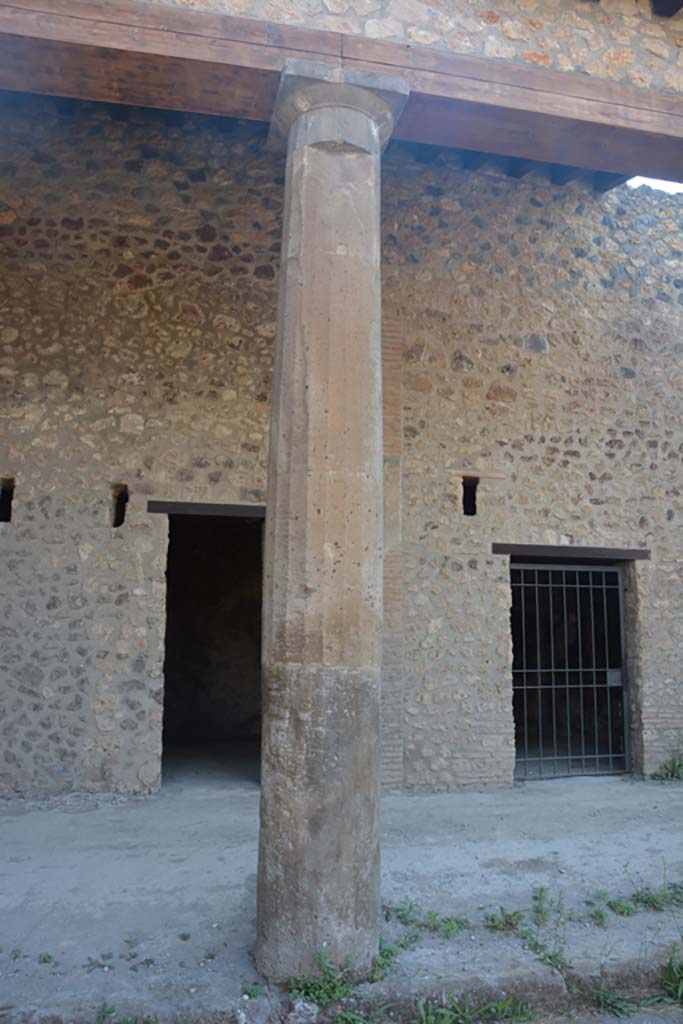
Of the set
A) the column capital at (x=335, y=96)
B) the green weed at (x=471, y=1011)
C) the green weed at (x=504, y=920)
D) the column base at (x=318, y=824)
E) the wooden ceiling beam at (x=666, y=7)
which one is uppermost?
the wooden ceiling beam at (x=666, y=7)

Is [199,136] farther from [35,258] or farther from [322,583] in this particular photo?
[322,583]

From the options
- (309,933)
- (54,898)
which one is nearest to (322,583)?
(309,933)

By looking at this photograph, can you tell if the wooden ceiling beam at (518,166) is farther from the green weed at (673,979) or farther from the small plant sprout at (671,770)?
the green weed at (673,979)

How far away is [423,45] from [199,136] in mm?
3867

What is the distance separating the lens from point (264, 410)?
737 centimetres

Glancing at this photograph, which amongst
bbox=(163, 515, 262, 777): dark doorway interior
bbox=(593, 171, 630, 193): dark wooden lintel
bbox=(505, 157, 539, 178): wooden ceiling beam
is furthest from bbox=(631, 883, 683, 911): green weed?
bbox=(163, 515, 262, 777): dark doorway interior

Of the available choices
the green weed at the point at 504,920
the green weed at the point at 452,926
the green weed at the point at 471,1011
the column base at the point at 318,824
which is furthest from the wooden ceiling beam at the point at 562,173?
the green weed at the point at 471,1011

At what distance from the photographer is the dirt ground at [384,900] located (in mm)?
3260

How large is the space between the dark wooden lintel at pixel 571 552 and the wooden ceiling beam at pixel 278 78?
3949 millimetres

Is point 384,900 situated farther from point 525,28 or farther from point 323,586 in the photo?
point 525,28

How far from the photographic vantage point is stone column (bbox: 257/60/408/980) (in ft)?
10.8

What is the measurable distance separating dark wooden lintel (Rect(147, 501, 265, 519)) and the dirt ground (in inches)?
95.8

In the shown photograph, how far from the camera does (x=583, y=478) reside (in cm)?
823

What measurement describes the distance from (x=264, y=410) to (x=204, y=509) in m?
1.07
